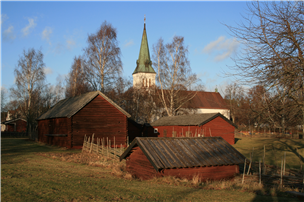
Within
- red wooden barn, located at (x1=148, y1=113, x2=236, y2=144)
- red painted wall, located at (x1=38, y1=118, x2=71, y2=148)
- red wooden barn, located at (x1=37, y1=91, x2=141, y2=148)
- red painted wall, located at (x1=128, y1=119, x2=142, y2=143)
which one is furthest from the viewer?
red painted wall, located at (x1=128, y1=119, x2=142, y2=143)

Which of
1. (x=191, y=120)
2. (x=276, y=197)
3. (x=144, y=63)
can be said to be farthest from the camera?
(x=144, y=63)

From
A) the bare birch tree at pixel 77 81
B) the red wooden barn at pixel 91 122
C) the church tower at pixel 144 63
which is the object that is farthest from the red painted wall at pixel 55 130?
the church tower at pixel 144 63

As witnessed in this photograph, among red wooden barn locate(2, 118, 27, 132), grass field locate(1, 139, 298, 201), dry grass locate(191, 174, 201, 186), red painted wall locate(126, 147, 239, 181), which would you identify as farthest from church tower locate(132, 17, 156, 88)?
grass field locate(1, 139, 298, 201)

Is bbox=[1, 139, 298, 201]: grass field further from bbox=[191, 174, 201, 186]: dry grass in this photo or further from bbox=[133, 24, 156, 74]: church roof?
bbox=[133, 24, 156, 74]: church roof

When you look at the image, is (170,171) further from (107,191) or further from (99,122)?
(99,122)

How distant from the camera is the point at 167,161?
1164 cm

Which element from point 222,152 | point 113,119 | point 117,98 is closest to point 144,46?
point 117,98

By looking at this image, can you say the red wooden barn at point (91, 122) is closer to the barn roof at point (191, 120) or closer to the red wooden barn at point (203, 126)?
the red wooden barn at point (203, 126)

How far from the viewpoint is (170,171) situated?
11664 millimetres

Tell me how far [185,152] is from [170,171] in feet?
4.68

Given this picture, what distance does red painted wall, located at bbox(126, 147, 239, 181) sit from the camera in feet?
38.8

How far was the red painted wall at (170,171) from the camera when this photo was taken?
11.8 m

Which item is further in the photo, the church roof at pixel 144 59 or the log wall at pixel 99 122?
the church roof at pixel 144 59

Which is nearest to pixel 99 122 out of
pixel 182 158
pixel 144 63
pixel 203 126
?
pixel 203 126
